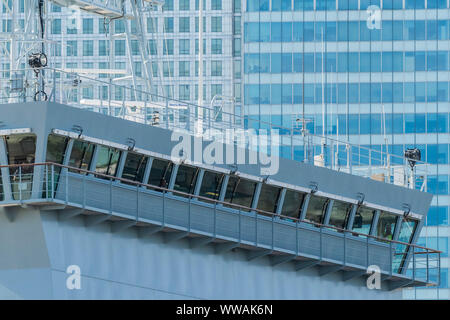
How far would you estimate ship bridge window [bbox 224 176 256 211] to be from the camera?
4538 cm

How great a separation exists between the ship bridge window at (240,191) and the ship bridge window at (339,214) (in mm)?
4251

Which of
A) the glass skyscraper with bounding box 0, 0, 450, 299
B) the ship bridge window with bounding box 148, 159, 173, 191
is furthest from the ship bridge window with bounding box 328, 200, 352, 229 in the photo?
the glass skyscraper with bounding box 0, 0, 450, 299

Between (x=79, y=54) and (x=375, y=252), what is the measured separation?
10276cm

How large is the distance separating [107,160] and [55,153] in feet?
7.13

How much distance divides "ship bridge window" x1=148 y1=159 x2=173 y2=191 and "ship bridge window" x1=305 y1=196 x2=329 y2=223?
674 centimetres

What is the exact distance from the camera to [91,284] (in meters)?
41.0

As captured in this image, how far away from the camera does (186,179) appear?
43.9m

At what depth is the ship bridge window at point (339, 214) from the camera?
48.9m

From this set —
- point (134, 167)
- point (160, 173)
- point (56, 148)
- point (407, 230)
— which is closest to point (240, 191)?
point (160, 173)

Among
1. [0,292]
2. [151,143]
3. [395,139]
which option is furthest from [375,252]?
[395,139]

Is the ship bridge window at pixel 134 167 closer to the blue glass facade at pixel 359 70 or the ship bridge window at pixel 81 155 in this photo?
the ship bridge window at pixel 81 155

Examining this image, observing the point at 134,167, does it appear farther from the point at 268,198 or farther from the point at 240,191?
the point at 268,198

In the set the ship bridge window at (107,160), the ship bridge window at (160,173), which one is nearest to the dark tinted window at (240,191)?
the ship bridge window at (160,173)
